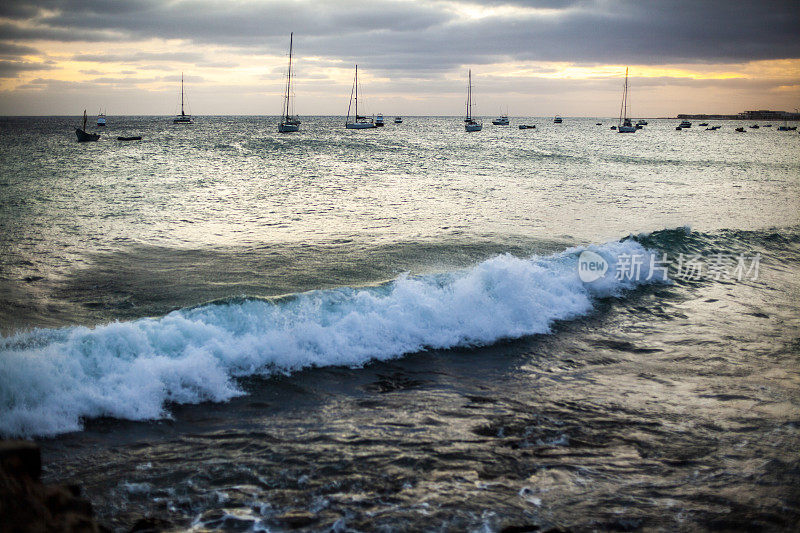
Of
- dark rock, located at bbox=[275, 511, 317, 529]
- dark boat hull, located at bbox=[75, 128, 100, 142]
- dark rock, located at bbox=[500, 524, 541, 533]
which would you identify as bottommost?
dark rock, located at bbox=[275, 511, 317, 529]

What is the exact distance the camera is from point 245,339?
9242mm

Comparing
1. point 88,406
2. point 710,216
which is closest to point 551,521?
point 88,406

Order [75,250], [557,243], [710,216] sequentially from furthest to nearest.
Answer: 1. [710,216]
2. [557,243]
3. [75,250]

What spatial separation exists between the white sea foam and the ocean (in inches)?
1.6

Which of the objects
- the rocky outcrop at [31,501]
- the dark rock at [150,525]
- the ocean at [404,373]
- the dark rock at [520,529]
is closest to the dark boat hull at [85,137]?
the ocean at [404,373]

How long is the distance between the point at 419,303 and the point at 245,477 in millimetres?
6100

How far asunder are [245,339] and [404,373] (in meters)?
3.00

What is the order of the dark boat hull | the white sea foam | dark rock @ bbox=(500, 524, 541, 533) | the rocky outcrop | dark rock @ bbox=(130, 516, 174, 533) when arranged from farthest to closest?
the dark boat hull → the white sea foam → dark rock @ bbox=(500, 524, 541, 533) → dark rock @ bbox=(130, 516, 174, 533) → the rocky outcrop

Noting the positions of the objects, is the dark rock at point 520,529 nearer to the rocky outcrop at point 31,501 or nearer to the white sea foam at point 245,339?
the rocky outcrop at point 31,501

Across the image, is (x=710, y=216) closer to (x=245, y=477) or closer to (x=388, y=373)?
(x=388, y=373)

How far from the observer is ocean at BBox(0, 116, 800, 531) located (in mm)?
5492

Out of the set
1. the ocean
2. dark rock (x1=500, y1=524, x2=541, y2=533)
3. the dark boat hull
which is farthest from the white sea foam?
the dark boat hull

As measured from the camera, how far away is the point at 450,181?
3762 centimetres

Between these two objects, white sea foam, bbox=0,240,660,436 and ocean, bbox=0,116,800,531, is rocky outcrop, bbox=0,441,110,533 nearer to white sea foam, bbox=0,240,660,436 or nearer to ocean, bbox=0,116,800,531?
ocean, bbox=0,116,800,531
